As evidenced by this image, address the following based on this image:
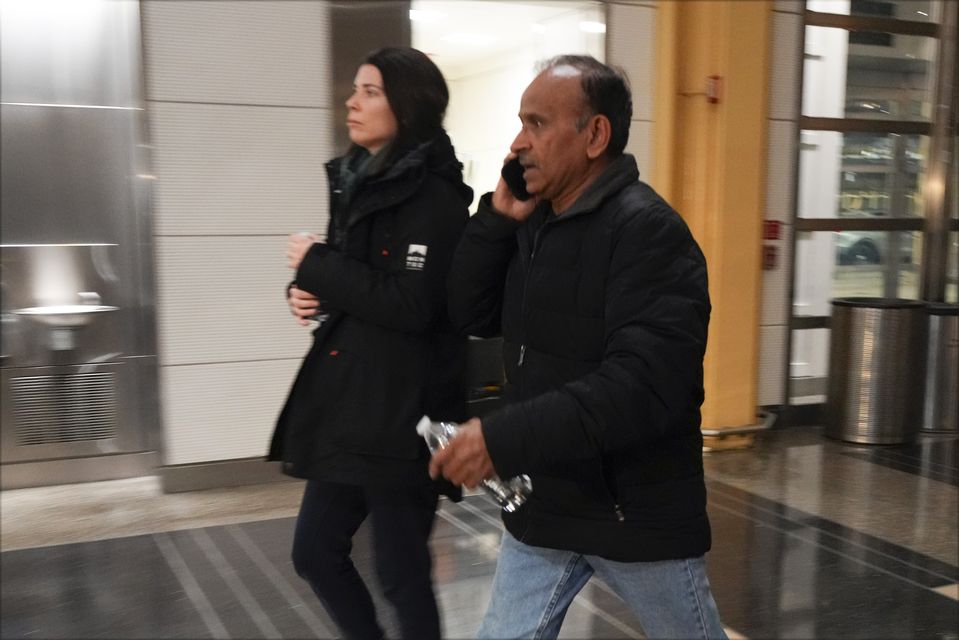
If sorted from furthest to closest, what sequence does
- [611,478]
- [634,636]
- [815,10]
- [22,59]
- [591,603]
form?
[815,10] < [22,59] < [591,603] < [634,636] < [611,478]

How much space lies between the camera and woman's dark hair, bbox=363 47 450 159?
7.48 ft

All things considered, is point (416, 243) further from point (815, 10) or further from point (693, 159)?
point (815, 10)

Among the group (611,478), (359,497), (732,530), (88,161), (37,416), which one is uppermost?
(88,161)

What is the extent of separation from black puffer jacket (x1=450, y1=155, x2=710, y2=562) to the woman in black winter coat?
0.28 metres

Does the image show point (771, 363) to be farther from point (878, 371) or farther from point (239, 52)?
point (239, 52)

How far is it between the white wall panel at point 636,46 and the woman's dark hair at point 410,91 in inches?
142

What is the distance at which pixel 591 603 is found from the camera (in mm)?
3543

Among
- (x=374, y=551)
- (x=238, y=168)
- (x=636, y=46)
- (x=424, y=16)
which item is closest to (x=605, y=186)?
(x=374, y=551)

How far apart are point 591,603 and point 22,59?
12.9ft

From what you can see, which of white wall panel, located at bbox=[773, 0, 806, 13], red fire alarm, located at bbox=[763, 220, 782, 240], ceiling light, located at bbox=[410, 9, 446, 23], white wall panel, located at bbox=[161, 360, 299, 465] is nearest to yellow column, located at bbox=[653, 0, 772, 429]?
red fire alarm, located at bbox=[763, 220, 782, 240]

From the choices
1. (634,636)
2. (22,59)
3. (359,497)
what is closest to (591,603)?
(634,636)

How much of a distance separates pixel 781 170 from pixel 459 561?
3.66 metres

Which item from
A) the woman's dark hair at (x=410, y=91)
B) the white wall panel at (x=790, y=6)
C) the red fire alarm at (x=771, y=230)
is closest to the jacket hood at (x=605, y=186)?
the woman's dark hair at (x=410, y=91)

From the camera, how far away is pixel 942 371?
6.50 metres
